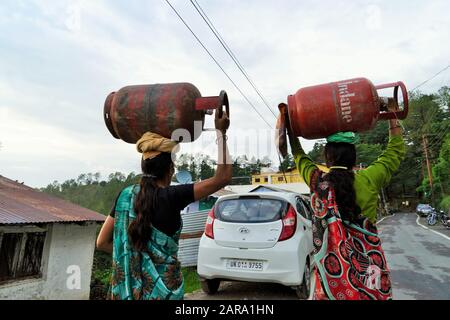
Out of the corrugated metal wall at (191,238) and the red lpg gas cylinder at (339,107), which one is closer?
the red lpg gas cylinder at (339,107)

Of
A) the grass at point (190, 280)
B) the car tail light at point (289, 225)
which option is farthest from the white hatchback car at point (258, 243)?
the grass at point (190, 280)

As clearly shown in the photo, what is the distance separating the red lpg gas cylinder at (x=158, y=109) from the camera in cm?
204

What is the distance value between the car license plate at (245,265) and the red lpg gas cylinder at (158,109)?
2673 millimetres

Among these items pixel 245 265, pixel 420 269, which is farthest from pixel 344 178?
pixel 420 269

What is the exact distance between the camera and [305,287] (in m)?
4.43

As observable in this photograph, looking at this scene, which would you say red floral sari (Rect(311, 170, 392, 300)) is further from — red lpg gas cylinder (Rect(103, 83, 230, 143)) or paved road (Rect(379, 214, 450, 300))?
paved road (Rect(379, 214, 450, 300))

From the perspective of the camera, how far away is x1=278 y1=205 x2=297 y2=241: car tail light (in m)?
4.30

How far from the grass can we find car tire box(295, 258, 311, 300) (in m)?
1.98

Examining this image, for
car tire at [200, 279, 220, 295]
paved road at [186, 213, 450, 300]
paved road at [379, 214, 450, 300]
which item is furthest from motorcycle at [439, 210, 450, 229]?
car tire at [200, 279, 220, 295]

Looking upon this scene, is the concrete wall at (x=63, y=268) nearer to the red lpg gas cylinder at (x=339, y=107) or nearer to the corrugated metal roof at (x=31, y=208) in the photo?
the corrugated metal roof at (x=31, y=208)

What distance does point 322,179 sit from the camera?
190cm
